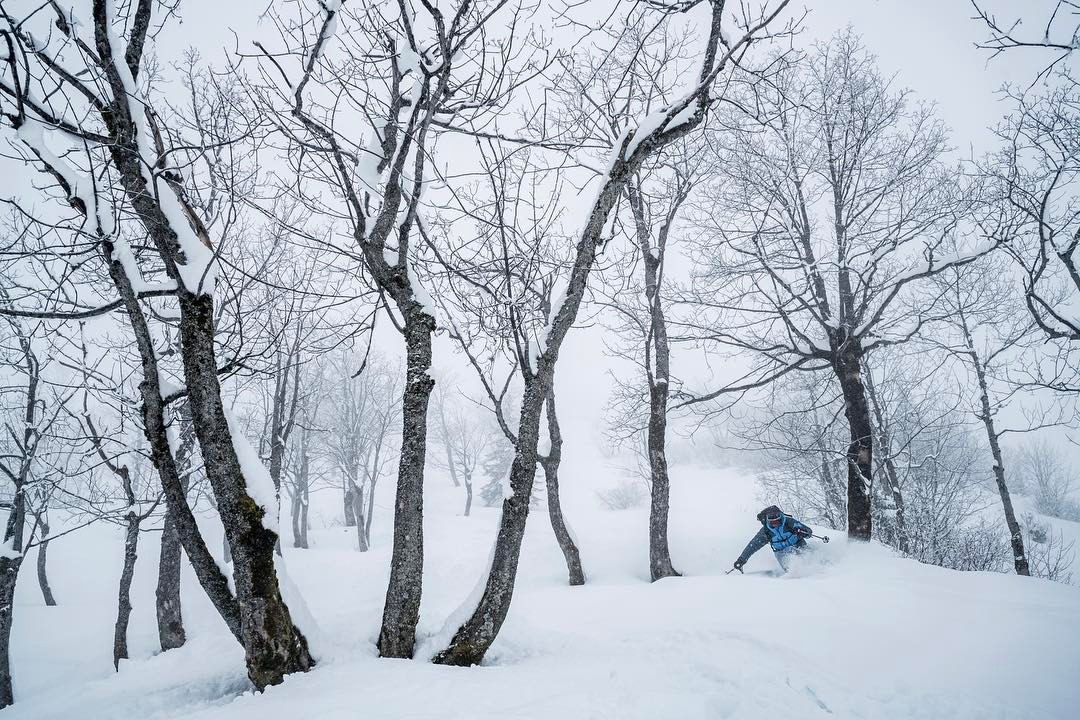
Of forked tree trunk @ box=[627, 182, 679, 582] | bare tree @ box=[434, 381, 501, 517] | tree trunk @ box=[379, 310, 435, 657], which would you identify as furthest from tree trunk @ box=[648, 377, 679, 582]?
bare tree @ box=[434, 381, 501, 517]

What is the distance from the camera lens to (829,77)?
7.59 meters

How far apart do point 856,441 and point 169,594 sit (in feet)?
38.5

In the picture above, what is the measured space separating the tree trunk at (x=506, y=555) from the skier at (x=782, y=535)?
5.10 metres

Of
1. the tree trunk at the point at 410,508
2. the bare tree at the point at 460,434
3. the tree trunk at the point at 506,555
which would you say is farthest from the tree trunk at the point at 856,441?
the bare tree at the point at 460,434

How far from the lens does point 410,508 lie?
332 centimetres

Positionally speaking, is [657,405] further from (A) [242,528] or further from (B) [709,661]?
(A) [242,528]

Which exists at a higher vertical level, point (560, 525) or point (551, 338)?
point (551, 338)

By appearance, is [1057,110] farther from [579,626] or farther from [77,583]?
[77,583]

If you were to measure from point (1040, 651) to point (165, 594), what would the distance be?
11226 millimetres

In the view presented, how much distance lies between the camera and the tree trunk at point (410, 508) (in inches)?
126

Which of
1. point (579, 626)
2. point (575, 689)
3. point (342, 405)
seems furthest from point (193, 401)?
point (342, 405)

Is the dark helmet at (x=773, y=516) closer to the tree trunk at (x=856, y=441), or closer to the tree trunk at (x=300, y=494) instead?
the tree trunk at (x=856, y=441)

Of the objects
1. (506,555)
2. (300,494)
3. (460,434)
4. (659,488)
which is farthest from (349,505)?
(506,555)

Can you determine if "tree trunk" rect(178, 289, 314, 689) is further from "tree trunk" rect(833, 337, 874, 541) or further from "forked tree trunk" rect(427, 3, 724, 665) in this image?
"tree trunk" rect(833, 337, 874, 541)
